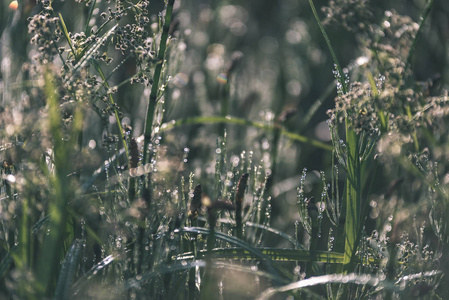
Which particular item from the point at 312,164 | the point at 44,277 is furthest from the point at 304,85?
the point at 44,277


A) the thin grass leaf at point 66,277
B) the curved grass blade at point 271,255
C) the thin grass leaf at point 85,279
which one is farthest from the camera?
the curved grass blade at point 271,255

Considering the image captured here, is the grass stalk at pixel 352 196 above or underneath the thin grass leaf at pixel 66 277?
underneath

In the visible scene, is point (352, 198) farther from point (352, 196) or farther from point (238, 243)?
point (238, 243)

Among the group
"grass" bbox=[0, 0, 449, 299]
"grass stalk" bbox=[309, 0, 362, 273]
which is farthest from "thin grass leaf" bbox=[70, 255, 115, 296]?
"grass stalk" bbox=[309, 0, 362, 273]

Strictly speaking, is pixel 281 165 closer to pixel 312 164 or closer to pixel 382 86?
pixel 312 164

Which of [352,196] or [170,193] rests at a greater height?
[170,193]

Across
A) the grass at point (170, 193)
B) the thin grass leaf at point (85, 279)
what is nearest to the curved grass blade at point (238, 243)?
the grass at point (170, 193)

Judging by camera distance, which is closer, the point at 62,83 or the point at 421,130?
the point at 62,83

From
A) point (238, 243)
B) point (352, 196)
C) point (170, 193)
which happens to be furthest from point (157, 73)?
point (352, 196)

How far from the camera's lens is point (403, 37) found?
176cm

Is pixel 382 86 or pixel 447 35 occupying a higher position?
pixel 382 86

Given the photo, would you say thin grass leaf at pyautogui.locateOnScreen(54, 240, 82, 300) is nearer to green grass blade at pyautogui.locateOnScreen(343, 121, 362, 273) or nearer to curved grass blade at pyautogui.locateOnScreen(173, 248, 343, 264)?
curved grass blade at pyautogui.locateOnScreen(173, 248, 343, 264)

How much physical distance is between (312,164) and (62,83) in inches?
71.3

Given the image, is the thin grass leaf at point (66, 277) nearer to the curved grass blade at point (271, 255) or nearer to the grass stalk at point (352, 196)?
the curved grass blade at point (271, 255)
